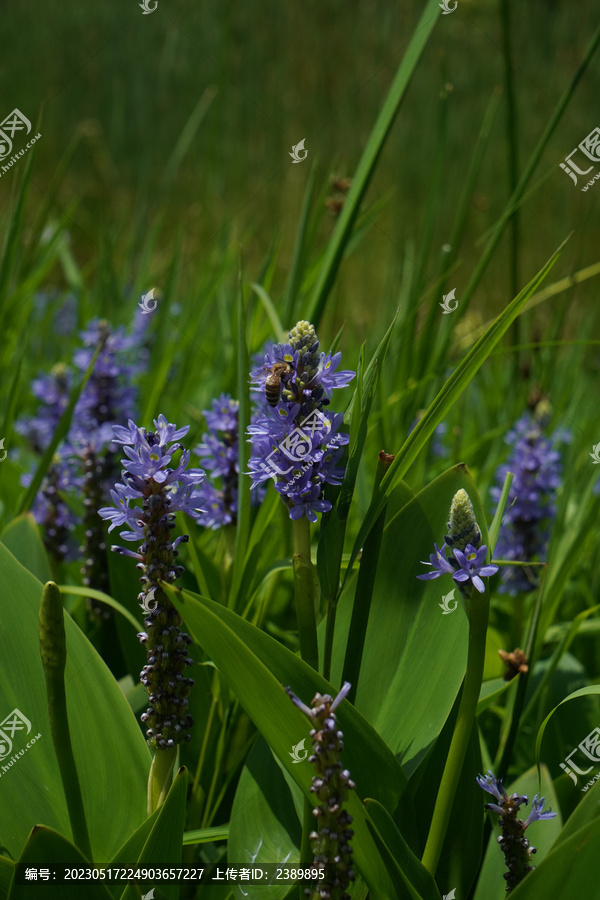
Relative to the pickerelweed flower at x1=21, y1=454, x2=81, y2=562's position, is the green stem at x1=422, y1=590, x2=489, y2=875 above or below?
below

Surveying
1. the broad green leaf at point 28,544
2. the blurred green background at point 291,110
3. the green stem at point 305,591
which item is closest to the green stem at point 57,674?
the green stem at point 305,591

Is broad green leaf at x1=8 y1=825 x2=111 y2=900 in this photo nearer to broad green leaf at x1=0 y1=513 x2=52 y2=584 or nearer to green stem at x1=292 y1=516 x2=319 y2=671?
green stem at x1=292 y1=516 x2=319 y2=671

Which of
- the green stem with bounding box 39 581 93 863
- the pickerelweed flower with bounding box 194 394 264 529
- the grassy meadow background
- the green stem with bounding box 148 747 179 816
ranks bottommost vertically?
the green stem with bounding box 148 747 179 816

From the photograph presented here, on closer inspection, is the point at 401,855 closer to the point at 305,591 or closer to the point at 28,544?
the point at 305,591

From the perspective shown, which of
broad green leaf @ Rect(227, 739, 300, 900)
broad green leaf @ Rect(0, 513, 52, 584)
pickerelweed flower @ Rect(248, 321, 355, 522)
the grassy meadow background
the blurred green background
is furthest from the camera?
the blurred green background

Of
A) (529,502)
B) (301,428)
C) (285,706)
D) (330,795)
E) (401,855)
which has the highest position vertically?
(529,502)

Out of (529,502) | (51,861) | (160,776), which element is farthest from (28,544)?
(529,502)

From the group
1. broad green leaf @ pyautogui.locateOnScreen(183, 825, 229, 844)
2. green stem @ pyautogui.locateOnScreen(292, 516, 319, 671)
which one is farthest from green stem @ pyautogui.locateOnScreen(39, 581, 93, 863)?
green stem @ pyautogui.locateOnScreen(292, 516, 319, 671)

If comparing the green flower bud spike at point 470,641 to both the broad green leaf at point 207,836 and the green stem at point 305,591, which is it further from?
the broad green leaf at point 207,836
